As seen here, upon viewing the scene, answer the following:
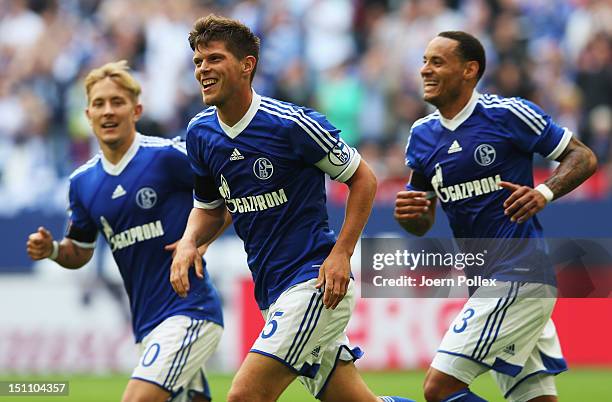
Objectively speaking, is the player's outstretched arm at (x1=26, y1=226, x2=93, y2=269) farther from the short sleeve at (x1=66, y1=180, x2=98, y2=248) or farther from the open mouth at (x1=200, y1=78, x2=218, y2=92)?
the open mouth at (x1=200, y1=78, x2=218, y2=92)

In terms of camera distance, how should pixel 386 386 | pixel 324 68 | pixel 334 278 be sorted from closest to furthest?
pixel 334 278, pixel 386 386, pixel 324 68

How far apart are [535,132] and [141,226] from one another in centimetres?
253

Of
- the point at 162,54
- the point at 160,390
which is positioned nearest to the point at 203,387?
the point at 160,390

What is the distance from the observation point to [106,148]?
25.2 ft

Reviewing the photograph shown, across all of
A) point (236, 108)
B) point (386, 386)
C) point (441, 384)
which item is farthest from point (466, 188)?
point (386, 386)

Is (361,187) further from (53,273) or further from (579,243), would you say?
(53,273)

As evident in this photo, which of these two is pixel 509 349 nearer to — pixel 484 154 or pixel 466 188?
pixel 466 188

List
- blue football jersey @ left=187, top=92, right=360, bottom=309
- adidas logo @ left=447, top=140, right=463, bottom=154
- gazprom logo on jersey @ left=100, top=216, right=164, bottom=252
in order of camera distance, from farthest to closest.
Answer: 1. gazprom logo on jersey @ left=100, top=216, right=164, bottom=252
2. adidas logo @ left=447, top=140, right=463, bottom=154
3. blue football jersey @ left=187, top=92, right=360, bottom=309

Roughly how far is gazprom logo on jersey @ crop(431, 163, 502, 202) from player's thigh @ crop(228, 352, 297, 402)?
173 cm

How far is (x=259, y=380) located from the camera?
5883mm

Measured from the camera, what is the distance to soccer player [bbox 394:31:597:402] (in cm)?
683

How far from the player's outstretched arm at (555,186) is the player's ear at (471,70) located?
80 centimetres

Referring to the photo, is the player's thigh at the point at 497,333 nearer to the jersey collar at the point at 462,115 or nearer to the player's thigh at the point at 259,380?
the jersey collar at the point at 462,115

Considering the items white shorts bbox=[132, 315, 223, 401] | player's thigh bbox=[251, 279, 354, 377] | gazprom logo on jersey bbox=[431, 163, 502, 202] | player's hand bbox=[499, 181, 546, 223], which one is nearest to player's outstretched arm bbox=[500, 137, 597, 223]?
player's hand bbox=[499, 181, 546, 223]
